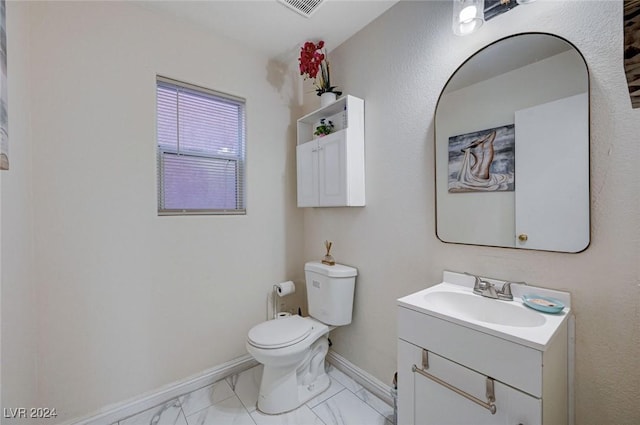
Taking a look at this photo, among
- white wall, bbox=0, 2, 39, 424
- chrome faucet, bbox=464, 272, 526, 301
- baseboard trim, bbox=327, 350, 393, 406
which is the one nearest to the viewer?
white wall, bbox=0, 2, 39, 424

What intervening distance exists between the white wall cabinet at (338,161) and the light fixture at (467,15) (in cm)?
68

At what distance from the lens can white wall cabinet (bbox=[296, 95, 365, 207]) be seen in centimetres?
176

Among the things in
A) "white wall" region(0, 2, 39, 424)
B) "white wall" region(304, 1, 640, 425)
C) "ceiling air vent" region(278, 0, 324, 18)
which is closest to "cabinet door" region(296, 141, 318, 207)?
"white wall" region(304, 1, 640, 425)

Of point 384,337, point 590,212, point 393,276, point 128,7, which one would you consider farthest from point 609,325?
point 128,7

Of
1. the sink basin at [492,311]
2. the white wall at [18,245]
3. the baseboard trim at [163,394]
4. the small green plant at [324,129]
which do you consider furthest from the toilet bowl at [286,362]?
the small green plant at [324,129]

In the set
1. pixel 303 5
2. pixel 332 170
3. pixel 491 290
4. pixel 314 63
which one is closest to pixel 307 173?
pixel 332 170

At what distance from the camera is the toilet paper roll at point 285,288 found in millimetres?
2145

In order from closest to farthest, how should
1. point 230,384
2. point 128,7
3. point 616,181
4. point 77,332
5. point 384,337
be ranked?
1. point 616,181
2. point 77,332
3. point 128,7
4. point 384,337
5. point 230,384

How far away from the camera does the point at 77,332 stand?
1467mm

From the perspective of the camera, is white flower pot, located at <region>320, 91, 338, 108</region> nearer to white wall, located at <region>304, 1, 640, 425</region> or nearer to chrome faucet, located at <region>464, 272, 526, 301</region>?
white wall, located at <region>304, 1, 640, 425</region>

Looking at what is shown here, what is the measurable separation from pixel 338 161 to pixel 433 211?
0.70 m

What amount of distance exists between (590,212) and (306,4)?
1.81 metres

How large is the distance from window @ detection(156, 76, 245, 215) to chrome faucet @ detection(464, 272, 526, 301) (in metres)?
1.63

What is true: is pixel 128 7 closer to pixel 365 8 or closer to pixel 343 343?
pixel 365 8
